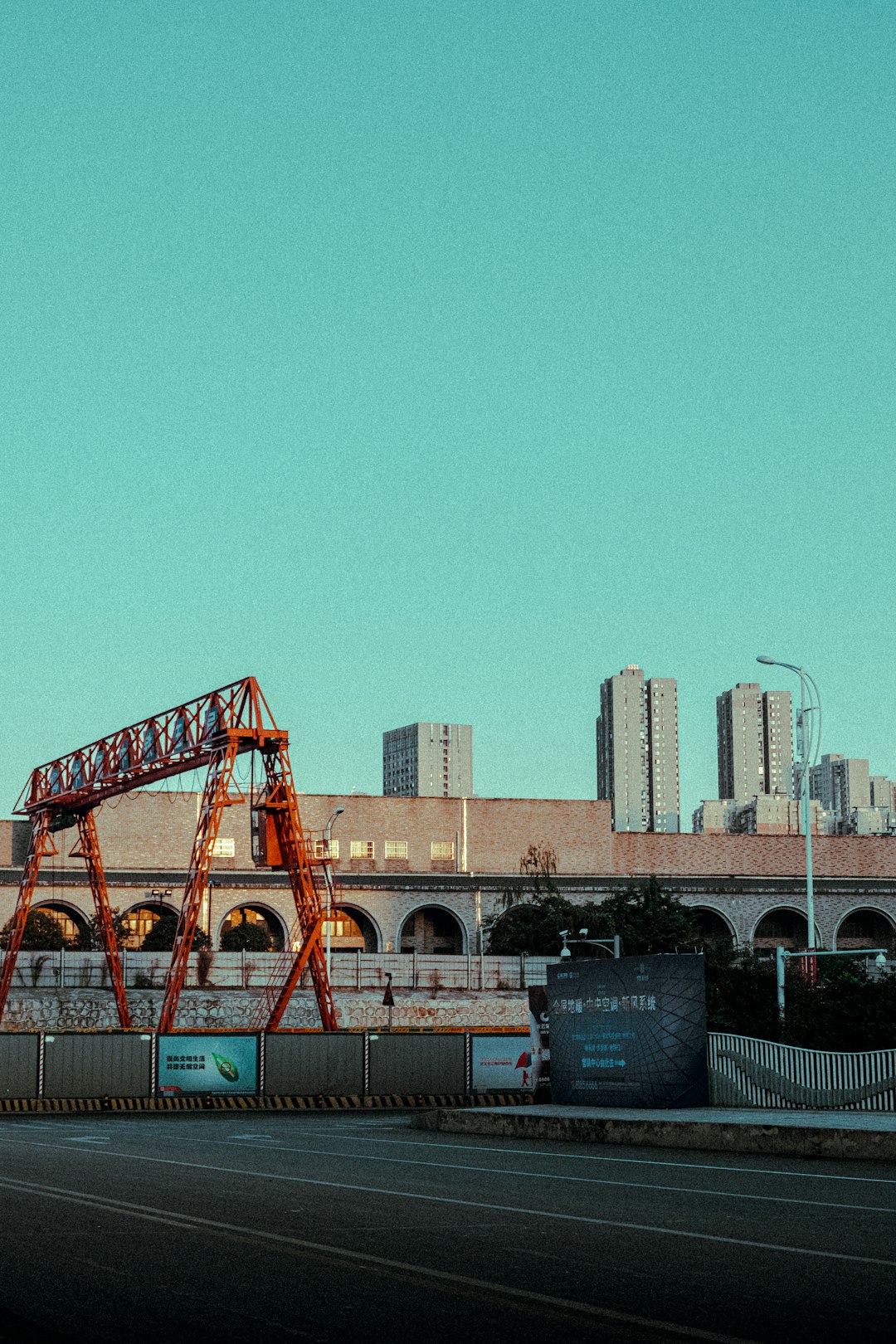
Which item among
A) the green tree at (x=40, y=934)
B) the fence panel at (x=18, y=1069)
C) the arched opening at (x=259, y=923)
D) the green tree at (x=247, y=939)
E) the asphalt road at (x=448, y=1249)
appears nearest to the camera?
the asphalt road at (x=448, y=1249)

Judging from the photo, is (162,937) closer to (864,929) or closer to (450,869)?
(450,869)

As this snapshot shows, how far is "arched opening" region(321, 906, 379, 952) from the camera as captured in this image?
268ft

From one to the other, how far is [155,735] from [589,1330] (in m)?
43.5

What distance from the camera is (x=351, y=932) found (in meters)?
82.8

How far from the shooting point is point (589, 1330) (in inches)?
303

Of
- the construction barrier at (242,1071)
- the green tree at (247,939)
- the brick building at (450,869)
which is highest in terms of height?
the brick building at (450,869)

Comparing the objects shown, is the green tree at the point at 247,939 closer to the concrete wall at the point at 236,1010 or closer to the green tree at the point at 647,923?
the concrete wall at the point at 236,1010

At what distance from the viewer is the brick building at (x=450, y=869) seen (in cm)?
8038

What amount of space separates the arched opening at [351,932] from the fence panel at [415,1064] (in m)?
41.0

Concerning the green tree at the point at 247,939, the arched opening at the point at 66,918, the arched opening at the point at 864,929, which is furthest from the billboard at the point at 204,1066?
the arched opening at the point at 864,929

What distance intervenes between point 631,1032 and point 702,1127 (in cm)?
503

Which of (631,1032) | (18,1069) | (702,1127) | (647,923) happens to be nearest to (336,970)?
(647,923)

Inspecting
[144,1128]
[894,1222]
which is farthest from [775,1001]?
[894,1222]

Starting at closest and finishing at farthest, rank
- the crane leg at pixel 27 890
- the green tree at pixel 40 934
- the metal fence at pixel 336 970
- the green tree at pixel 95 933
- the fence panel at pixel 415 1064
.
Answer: the fence panel at pixel 415 1064 → the crane leg at pixel 27 890 → the metal fence at pixel 336 970 → the green tree at pixel 40 934 → the green tree at pixel 95 933
